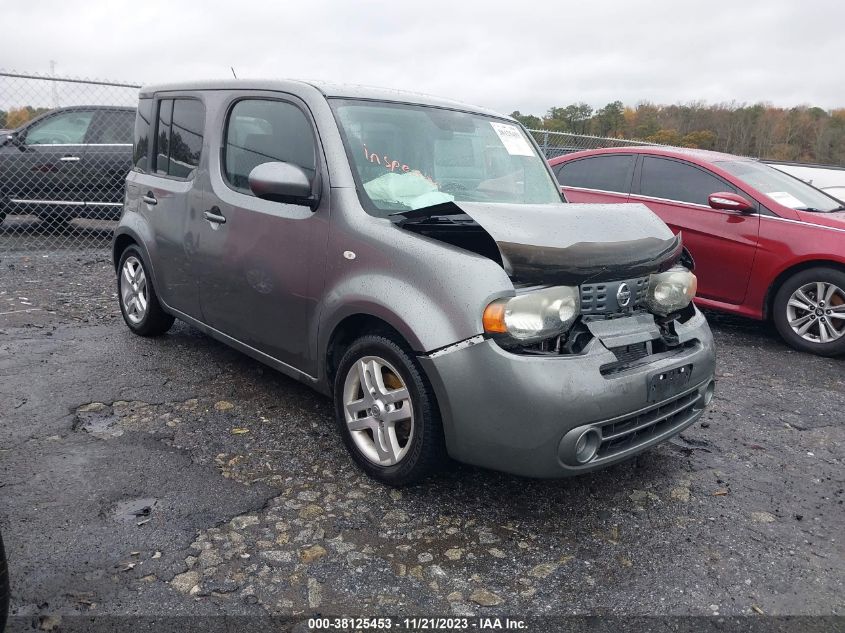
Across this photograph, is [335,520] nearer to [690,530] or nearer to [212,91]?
[690,530]

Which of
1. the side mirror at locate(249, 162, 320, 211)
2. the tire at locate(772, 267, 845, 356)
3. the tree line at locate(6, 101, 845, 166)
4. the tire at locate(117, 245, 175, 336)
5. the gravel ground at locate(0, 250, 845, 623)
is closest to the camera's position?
the gravel ground at locate(0, 250, 845, 623)

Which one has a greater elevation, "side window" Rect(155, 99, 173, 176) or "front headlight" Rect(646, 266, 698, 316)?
"side window" Rect(155, 99, 173, 176)

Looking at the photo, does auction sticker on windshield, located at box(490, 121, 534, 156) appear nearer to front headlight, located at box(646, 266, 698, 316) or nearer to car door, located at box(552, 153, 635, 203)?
front headlight, located at box(646, 266, 698, 316)

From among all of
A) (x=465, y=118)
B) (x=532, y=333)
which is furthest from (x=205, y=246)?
(x=532, y=333)

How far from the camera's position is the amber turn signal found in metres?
2.65

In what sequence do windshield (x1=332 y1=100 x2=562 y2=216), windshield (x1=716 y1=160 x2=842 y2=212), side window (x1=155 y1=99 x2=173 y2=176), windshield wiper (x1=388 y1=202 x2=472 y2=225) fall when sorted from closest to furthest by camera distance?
1. windshield wiper (x1=388 y1=202 x2=472 y2=225)
2. windshield (x1=332 y1=100 x2=562 y2=216)
3. side window (x1=155 y1=99 x2=173 y2=176)
4. windshield (x1=716 y1=160 x2=842 y2=212)

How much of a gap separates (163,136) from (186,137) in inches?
14.7

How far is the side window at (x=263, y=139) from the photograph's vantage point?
3.48 meters

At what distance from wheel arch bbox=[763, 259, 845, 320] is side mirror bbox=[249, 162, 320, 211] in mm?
4299

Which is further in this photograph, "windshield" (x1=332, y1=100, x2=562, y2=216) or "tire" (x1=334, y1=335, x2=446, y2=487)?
"windshield" (x1=332, y1=100, x2=562, y2=216)

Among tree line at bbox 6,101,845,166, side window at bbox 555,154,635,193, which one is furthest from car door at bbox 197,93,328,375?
tree line at bbox 6,101,845,166

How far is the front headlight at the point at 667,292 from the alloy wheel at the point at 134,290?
3.48 meters

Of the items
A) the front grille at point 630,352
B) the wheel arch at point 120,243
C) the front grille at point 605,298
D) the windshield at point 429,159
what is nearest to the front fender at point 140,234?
the wheel arch at point 120,243

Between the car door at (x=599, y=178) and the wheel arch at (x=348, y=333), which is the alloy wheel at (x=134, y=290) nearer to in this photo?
the wheel arch at (x=348, y=333)
